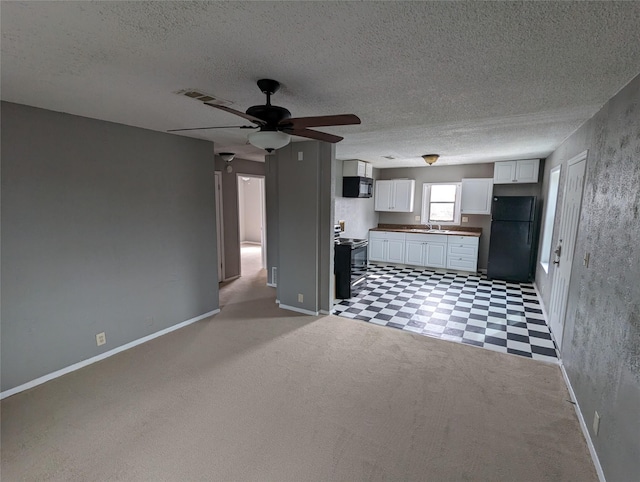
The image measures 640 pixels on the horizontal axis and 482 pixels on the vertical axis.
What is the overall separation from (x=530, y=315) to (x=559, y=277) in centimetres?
99

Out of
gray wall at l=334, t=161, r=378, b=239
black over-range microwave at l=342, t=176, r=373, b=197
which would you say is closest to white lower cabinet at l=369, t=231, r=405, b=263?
gray wall at l=334, t=161, r=378, b=239

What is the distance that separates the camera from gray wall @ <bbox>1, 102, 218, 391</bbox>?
248 cm

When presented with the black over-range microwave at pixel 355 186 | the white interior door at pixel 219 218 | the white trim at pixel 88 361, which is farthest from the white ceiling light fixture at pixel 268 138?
the black over-range microwave at pixel 355 186

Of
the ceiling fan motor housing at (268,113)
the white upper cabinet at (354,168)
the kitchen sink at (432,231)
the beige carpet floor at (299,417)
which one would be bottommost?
the beige carpet floor at (299,417)

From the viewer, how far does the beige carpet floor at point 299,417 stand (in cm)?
185

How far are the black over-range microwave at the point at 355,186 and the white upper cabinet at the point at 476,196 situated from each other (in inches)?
80.6

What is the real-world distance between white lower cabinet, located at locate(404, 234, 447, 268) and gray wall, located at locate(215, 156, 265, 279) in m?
3.65

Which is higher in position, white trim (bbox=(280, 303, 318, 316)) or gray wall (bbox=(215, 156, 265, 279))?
gray wall (bbox=(215, 156, 265, 279))

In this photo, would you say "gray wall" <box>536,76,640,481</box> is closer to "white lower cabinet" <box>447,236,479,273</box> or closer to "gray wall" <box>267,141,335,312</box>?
"gray wall" <box>267,141,335,312</box>

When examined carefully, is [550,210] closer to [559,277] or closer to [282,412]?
[559,277]

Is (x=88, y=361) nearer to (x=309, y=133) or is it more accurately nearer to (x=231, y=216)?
(x=309, y=133)

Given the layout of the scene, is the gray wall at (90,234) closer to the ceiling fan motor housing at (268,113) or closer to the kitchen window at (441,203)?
the ceiling fan motor housing at (268,113)

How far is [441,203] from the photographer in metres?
7.04

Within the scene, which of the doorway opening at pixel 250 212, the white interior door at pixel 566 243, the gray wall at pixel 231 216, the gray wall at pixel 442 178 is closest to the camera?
the white interior door at pixel 566 243
